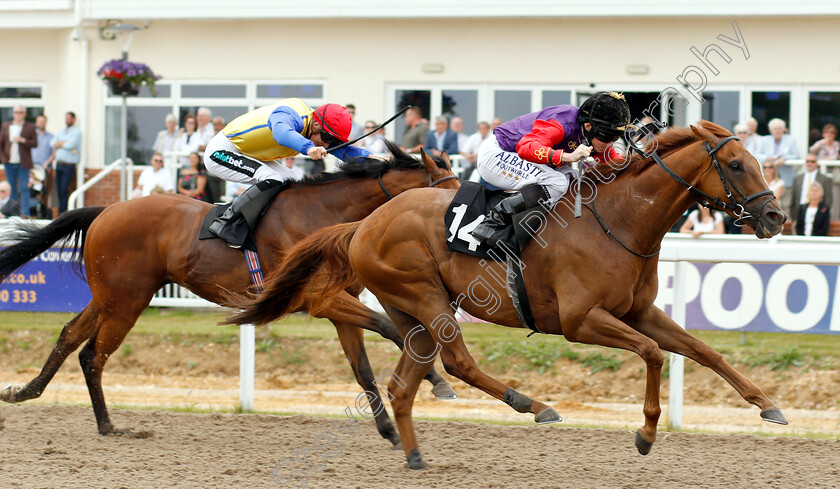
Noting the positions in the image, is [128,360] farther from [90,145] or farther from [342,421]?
[90,145]

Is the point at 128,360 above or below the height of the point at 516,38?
below

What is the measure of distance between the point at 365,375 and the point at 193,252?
48.4 inches

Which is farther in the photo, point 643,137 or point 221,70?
point 221,70

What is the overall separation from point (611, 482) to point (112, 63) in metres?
8.60

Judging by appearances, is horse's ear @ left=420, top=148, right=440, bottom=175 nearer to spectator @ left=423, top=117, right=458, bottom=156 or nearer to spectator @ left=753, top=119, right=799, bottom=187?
spectator @ left=423, top=117, right=458, bottom=156

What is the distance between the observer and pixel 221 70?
1229 cm

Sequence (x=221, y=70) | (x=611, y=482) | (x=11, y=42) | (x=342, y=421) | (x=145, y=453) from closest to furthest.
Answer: (x=611, y=482) < (x=145, y=453) < (x=342, y=421) < (x=221, y=70) < (x=11, y=42)

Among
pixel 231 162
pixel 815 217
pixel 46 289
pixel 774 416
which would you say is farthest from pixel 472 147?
pixel 774 416

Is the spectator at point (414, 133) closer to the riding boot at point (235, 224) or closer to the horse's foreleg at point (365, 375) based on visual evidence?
the riding boot at point (235, 224)

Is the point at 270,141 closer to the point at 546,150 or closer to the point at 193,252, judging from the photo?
the point at 193,252

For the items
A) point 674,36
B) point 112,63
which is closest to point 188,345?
point 112,63

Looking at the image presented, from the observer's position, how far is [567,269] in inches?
171

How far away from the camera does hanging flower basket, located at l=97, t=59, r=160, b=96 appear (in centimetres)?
1105

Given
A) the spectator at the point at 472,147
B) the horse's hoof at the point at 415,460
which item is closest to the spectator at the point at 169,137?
the spectator at the point at 472,147
